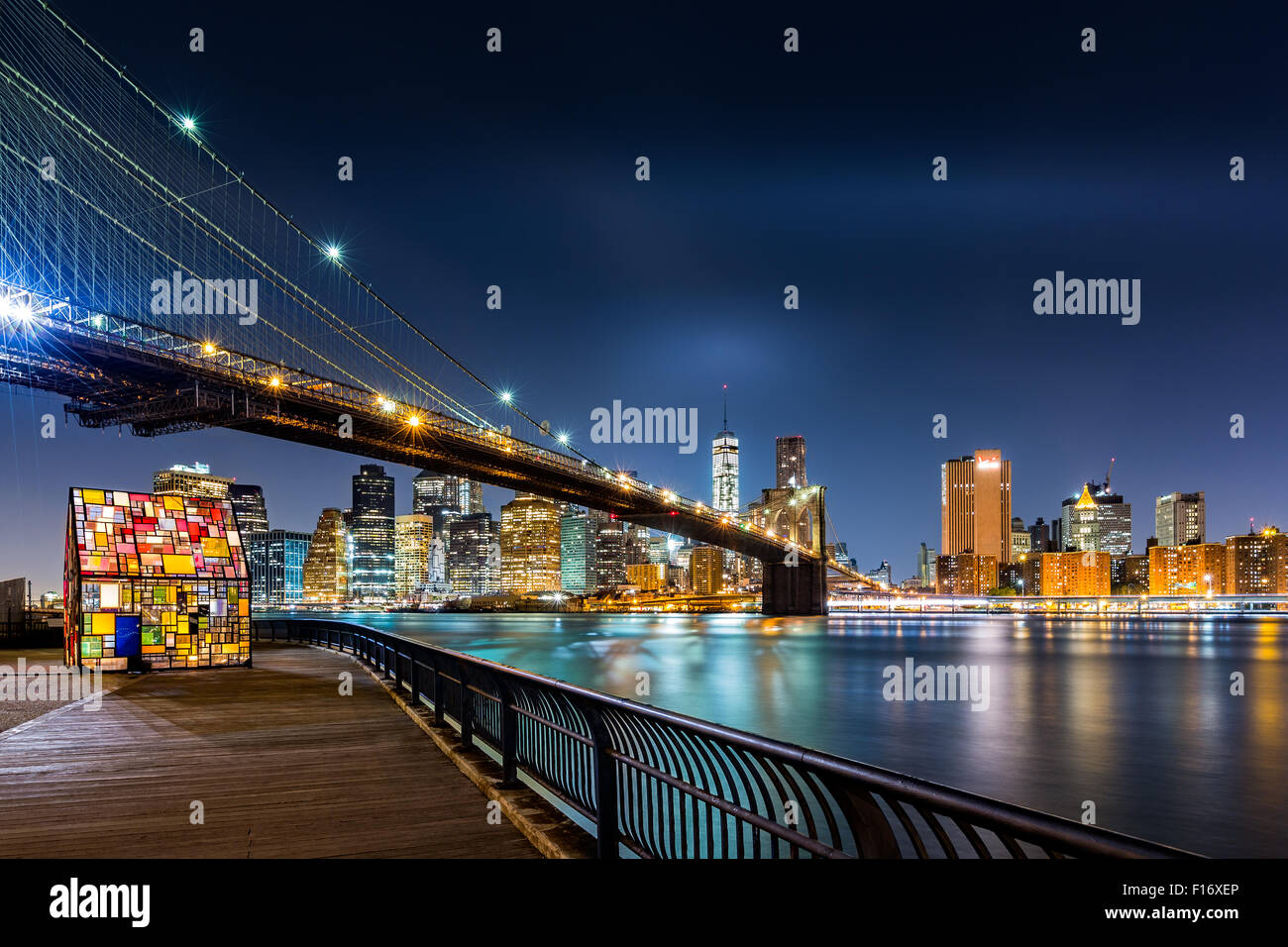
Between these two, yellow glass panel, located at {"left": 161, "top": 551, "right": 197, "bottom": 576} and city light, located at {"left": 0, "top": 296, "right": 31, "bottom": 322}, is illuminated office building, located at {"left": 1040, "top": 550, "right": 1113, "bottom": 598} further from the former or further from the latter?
yellow glass panel, located at {"left": 161, "top": 551, "right": 197, "bottom": 576}

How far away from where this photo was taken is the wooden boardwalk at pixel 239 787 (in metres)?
5.41

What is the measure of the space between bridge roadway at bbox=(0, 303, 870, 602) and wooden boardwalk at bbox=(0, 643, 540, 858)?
2243 cm

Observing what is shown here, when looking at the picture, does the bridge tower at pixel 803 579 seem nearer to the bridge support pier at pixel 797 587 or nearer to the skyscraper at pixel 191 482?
the bridge support pier at pixel 797 587

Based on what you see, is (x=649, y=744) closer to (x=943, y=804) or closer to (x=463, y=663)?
(x=943, y=804)

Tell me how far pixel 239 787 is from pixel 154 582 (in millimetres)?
11057

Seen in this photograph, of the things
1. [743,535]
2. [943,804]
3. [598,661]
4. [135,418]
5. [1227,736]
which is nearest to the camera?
[943,804]

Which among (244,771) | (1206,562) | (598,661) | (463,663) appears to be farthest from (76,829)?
(1206,562)

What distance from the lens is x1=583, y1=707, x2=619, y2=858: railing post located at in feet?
15.5

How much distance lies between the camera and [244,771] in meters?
7.55

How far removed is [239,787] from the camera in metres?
6.97

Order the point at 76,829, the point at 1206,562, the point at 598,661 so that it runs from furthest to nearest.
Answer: the point at 1206,562 < the point at 598,661 < the point at 76,829

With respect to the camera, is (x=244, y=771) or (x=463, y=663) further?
(x=463, y=663)
